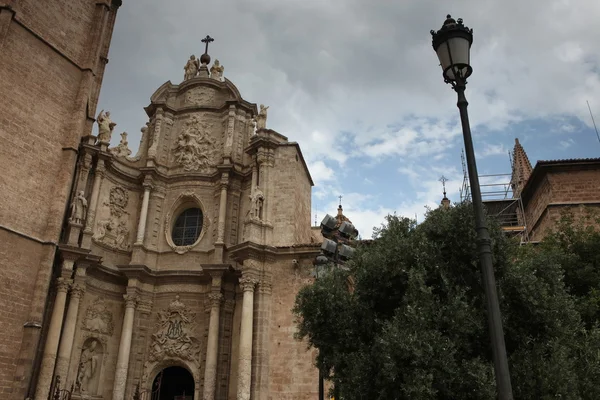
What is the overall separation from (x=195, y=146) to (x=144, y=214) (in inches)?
137

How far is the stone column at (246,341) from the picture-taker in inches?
616

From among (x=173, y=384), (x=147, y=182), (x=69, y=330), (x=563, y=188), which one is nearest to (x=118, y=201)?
(x=147, y=182)

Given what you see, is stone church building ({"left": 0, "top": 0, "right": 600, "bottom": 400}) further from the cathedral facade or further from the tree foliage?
the tree foliage

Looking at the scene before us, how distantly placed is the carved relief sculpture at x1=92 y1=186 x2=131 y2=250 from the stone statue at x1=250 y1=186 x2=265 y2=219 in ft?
17.3

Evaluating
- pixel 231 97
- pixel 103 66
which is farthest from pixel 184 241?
pixel 103 66

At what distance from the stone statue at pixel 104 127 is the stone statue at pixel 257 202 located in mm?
6076

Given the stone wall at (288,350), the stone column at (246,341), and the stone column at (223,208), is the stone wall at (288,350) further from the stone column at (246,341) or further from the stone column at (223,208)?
the stone column at (223,208)

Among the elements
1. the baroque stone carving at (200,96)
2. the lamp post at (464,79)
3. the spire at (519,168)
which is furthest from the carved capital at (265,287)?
the spire at (519,168)

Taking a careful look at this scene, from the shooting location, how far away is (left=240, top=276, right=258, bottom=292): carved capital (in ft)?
55.8

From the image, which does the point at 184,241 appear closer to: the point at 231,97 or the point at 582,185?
the point at 231,97

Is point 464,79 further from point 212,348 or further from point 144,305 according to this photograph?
point 144,305

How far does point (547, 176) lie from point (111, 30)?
18.1m

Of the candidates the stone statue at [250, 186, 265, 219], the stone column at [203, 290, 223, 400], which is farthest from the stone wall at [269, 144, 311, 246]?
the stone column at [203, 290, 223, 400]

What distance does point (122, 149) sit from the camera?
20.7m
